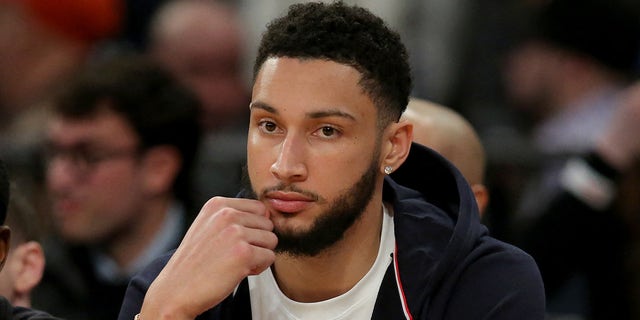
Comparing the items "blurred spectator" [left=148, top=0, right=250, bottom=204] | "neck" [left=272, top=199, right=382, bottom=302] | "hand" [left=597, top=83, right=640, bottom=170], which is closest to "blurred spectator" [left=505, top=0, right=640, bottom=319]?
"hand" [left=597, top=83, right=640, bottom=170]

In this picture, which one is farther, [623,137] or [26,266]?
[623,137]

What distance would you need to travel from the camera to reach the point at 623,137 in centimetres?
555

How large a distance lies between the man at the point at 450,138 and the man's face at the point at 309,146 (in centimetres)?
90

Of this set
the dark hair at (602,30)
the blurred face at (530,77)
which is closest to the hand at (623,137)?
the dark hair at (602,30)

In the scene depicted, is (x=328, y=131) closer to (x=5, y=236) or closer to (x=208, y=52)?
(x=5, y=236)

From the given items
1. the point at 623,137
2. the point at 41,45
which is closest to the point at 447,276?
the point at 623,137

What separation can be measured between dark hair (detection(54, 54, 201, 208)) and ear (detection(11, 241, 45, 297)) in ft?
6.14

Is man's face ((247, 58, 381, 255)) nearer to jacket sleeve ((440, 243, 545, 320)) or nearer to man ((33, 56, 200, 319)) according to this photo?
jacket sleeve ((440, 243, 545, 320))

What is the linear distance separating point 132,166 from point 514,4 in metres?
2.19

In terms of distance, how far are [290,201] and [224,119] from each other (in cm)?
382

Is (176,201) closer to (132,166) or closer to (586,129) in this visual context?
(132,166)

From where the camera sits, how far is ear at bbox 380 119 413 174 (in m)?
3.61

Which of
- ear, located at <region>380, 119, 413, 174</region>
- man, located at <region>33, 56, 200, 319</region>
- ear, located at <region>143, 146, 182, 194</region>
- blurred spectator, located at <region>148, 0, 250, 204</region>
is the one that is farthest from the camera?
blurred spectator, located at <region>148, 0, 250, 204</region>

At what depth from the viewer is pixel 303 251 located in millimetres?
3521
